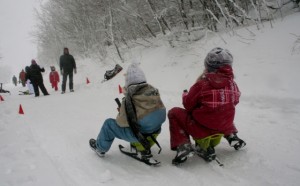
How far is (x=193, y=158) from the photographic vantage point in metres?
3.76

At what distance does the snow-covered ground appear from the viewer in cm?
311

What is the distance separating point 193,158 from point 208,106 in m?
0.90

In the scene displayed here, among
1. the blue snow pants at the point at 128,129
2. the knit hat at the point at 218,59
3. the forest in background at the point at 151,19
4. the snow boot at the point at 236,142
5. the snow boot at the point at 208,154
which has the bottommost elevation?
the snow boot at the point at 208,154

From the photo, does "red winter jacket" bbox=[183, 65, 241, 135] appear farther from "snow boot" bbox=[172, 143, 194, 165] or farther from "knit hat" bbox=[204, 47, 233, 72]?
"snow boot" bbox=[172, 143, 194, 165]

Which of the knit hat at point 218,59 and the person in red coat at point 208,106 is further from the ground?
the knit hat at point 218,59

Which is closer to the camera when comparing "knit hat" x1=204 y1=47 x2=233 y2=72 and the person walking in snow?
"knit hat" x1=204 y1=47 x2=233 y2=72

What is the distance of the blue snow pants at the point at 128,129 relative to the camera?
3418mm

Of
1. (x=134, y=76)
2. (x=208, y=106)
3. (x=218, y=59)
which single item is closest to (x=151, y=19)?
(x=134, y=76)

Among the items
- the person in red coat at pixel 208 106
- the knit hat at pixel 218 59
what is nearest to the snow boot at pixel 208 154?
the person in red coat at pixel 208 106

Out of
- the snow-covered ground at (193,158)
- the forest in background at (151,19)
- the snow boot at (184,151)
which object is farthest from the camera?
the forest in background at (151,19)

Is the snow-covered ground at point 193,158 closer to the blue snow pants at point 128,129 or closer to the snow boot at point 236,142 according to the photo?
the snow boot at point 236,142

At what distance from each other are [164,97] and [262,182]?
16.1ft

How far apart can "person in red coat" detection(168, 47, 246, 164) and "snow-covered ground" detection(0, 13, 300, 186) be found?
0.40 meters

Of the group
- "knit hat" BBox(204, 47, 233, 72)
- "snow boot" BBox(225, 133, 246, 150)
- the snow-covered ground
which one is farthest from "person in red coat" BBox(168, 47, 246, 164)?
the snow-covered ground
